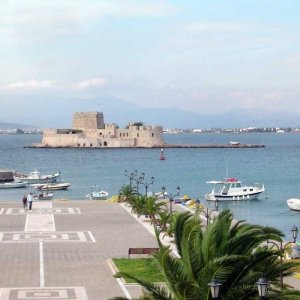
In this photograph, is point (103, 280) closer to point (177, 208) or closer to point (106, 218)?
point (106, 218)

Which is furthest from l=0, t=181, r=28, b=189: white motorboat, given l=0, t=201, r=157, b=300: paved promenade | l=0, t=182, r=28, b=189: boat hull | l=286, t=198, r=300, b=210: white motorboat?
l=0, t=201, r=157, b=300: paved promenade

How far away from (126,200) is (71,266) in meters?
20.8

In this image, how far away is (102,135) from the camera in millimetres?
174125

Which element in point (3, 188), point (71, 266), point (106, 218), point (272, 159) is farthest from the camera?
point (272, 159)

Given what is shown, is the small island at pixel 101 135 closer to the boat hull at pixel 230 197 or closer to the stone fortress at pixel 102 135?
the stone fortress at pixel 102 135

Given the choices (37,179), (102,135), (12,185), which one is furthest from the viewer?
(102,135)

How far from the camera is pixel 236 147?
19175 cm

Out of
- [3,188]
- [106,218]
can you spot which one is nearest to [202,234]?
[106,218]

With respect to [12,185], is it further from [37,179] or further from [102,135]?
[102,135]

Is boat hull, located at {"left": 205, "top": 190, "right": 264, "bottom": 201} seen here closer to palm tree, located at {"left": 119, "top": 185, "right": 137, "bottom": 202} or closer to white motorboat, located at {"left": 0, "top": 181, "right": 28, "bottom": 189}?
palm tree, located at {"left": 119, "top": 185, "right": 137, "bottom": 202}

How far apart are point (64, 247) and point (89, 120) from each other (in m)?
147

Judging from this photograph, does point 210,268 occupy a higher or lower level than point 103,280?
higher

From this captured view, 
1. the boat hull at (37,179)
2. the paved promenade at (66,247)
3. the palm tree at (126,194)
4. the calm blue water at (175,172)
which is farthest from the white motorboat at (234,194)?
the boat hull at (37,179)

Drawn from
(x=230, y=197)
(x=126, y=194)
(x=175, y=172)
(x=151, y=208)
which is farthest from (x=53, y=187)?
(x=151, y=208)
